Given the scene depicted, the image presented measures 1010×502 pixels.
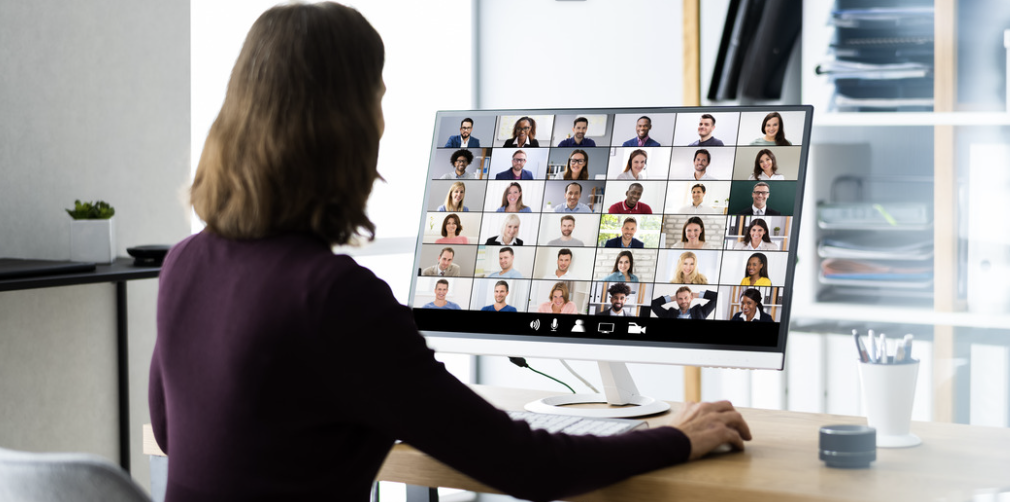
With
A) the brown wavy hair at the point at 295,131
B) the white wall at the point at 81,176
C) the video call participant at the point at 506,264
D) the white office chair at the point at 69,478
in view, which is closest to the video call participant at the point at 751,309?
the video call participant at the point at 506,264

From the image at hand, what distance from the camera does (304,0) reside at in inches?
40.6

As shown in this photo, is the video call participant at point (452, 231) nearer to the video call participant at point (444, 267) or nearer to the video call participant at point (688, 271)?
the video call participant at point (444, 267)

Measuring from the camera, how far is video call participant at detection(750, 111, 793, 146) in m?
1.38

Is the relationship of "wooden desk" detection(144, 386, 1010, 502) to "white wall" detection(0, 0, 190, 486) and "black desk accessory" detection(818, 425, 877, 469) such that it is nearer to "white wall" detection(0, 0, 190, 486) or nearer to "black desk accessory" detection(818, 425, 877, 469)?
"black desk accessory" detection(818, 425, 877, 469)

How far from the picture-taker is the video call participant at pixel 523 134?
1.52 metres

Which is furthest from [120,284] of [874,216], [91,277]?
[874,216]

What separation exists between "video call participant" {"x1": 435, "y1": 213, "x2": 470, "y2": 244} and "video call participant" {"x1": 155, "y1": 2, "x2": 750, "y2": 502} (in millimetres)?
482

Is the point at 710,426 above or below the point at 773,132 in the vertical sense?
below

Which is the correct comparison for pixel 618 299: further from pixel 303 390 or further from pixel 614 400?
pixel 303 390

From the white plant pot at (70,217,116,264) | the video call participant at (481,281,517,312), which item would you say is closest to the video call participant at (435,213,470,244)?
the video call participant at (481,281,517,312)

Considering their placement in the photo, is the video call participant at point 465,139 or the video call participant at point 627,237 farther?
the video call participant at point 465,139

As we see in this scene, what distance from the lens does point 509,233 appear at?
149cm

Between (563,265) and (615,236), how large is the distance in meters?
0.09

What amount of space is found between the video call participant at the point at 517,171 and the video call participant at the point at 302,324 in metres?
0.49
